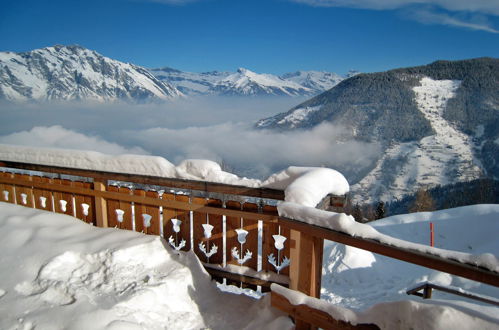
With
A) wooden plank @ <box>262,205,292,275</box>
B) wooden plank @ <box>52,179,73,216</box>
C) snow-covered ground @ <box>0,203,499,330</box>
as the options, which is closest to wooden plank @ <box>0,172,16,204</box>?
snow-covered ground @ <box>0,203,499,330</box>

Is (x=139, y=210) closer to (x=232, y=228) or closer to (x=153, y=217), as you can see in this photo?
(x=153, y=217)

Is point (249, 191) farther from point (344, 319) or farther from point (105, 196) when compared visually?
point (105, 196)

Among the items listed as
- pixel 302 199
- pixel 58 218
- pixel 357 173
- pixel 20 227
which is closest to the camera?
pixel 302 199

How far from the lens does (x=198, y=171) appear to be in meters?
3.07

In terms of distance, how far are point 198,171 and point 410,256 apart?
6.52 feet

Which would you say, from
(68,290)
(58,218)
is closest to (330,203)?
(68,290)

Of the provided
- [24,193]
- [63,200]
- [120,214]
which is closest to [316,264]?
[120,214]

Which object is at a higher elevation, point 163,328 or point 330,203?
point 330,203

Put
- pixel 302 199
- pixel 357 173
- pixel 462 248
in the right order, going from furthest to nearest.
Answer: pixel 357 173 < pixel 462 248 < pixel 302 199

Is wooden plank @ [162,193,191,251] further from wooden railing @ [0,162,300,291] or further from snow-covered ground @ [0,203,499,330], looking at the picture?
snow-covered ground @ [0,203,499,330]

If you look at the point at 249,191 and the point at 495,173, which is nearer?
the point at 249,191

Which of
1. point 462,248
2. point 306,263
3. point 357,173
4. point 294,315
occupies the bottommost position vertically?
point 357,173

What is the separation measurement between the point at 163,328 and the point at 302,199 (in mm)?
1413

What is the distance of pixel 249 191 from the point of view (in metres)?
2.83
